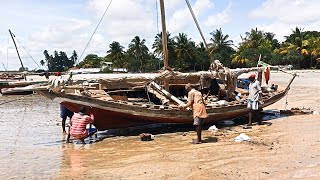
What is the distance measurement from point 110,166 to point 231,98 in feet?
24.6

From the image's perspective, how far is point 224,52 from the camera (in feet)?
222

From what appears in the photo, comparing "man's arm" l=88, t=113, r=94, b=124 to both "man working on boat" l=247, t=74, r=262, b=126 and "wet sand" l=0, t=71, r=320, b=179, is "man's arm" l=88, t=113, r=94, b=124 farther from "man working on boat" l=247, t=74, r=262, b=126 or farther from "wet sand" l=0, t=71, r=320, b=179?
"man working on boat" l=247, t=74, r=262, b=126

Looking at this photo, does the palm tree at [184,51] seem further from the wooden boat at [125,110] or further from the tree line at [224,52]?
the wooden boat at [125,110]

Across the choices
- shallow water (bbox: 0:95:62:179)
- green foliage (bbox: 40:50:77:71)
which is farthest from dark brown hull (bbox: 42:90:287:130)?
green foliage (bbox: 40:50:77:71)

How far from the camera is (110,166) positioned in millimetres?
7695

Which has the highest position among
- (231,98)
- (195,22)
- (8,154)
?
(195,22)

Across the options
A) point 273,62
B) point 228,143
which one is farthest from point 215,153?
point 273,62

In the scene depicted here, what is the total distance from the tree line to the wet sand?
39.7 meters

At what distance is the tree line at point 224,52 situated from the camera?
5678cm

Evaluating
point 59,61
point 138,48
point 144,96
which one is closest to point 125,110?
point 144,96

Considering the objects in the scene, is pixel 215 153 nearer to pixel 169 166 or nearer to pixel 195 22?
pixel 169 166

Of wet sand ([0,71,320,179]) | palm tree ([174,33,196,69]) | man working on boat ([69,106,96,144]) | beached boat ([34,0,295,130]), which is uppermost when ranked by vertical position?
palm tree ([174,33,196,69])

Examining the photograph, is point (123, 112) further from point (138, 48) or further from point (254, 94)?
point (138, 48)

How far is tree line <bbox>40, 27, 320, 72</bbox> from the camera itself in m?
56.8
